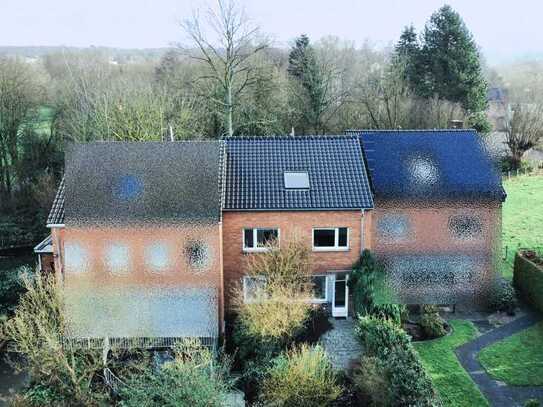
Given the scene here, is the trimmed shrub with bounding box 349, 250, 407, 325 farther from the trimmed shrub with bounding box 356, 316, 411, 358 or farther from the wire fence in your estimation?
the wire fence

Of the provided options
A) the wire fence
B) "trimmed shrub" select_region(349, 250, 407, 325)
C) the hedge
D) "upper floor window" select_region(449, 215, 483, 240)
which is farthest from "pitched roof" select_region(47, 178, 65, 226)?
the hedge

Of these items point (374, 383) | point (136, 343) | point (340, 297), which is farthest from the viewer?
point (340, 297)

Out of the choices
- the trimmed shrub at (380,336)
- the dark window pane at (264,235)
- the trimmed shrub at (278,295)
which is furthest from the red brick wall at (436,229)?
the dark window pane at (264,235)

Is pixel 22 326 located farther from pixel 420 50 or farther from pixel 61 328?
pixel 420 50

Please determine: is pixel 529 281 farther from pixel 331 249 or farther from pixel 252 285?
pixel 252 285

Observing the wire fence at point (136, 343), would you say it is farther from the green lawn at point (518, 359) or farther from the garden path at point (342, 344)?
the green lawn at point (518, 359)

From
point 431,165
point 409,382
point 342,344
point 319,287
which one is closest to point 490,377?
point 342,344
